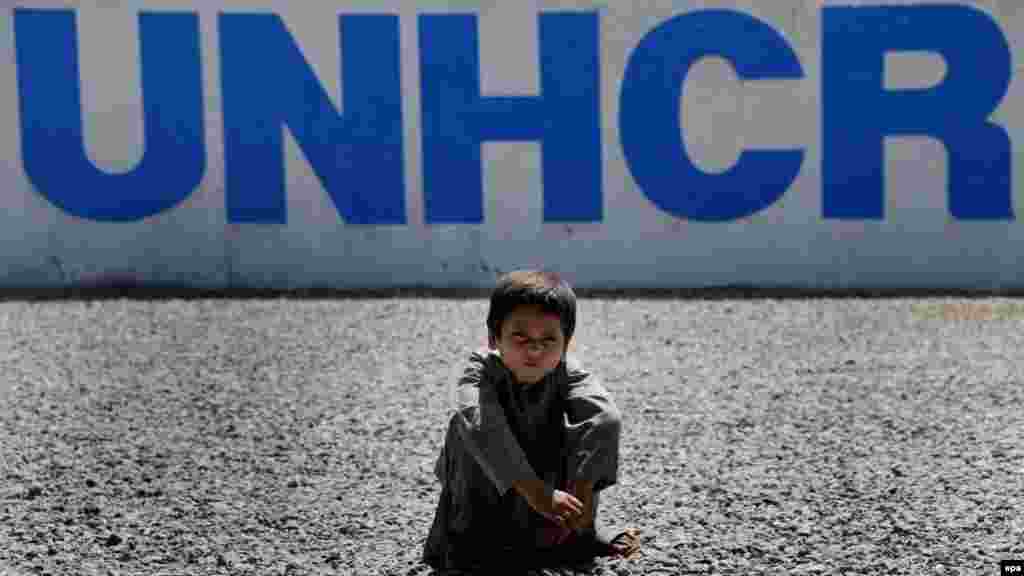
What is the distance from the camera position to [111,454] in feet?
17.5

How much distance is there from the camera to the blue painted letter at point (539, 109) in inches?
385

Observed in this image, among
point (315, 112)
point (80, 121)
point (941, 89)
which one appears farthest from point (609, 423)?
point (80, 121)

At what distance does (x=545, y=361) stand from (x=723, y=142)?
6366 millimetres

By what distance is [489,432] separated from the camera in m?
3.61

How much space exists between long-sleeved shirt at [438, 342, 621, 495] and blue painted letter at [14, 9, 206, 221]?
658cm

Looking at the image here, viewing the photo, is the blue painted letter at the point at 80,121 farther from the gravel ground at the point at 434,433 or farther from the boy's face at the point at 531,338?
the boy's face at the point at 531,338

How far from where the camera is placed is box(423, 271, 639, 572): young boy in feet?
11.8

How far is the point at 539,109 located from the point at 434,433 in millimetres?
4491

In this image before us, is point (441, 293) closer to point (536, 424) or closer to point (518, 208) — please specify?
point (518, 208)

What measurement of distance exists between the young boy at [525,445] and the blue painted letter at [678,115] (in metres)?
6.09

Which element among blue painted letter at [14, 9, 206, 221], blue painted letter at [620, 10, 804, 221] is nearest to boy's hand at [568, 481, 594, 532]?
blue painted letter at [620, 10, 804, 221]

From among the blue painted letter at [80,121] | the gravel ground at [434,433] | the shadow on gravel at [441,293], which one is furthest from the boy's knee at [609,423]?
the blue painted letter at [80,121]

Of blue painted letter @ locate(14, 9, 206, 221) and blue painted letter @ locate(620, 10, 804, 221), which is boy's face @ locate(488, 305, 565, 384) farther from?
blue painted letter @ locate(14, 9, 206, 221)

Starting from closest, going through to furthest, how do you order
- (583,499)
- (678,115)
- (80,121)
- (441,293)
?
(583,499)
(441,293)
(678,115)
(80,121)
